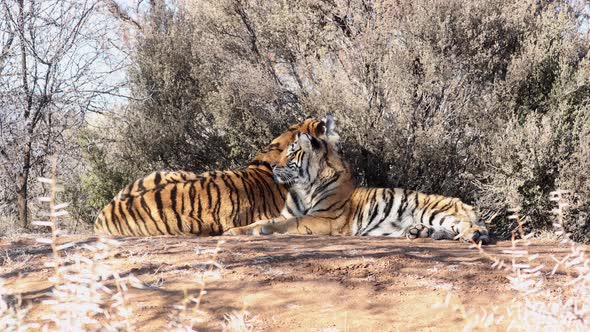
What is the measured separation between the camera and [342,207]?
25.6 ft

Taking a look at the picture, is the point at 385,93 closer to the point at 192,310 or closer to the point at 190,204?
the point at 190,204

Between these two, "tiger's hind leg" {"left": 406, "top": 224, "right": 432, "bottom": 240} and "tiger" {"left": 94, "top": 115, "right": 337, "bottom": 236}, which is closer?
"tiger's hind leg" {"left": 406, "top": 224, "right": 432, "bottom": 240}

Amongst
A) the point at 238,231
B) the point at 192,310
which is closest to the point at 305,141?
the point at 238,231

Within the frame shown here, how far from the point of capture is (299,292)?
4.46 meters

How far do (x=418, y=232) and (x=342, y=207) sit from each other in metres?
0.97

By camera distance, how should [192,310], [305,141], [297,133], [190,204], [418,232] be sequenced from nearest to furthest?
[192,310], [418,232], [190,204], [305,141], [297,133]

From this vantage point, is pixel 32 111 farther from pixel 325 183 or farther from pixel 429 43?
pixel 429 43

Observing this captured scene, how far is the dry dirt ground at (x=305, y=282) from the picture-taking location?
4.05 metres

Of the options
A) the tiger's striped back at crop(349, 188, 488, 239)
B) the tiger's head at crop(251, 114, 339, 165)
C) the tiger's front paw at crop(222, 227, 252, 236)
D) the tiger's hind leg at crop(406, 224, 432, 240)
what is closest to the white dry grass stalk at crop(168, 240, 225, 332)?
the tiger's front paw at crop(222, 227, 252, 236)

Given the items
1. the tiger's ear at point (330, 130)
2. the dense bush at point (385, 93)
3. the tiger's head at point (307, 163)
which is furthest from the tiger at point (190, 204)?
the dense bush at point (385, 93)

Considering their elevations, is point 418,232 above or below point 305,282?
above

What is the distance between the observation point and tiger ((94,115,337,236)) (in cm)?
729

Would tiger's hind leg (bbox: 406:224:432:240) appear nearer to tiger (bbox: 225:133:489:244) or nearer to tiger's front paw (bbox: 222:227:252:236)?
tiger (bbox: 225:133:489:244)

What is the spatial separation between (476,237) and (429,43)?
130 inches
